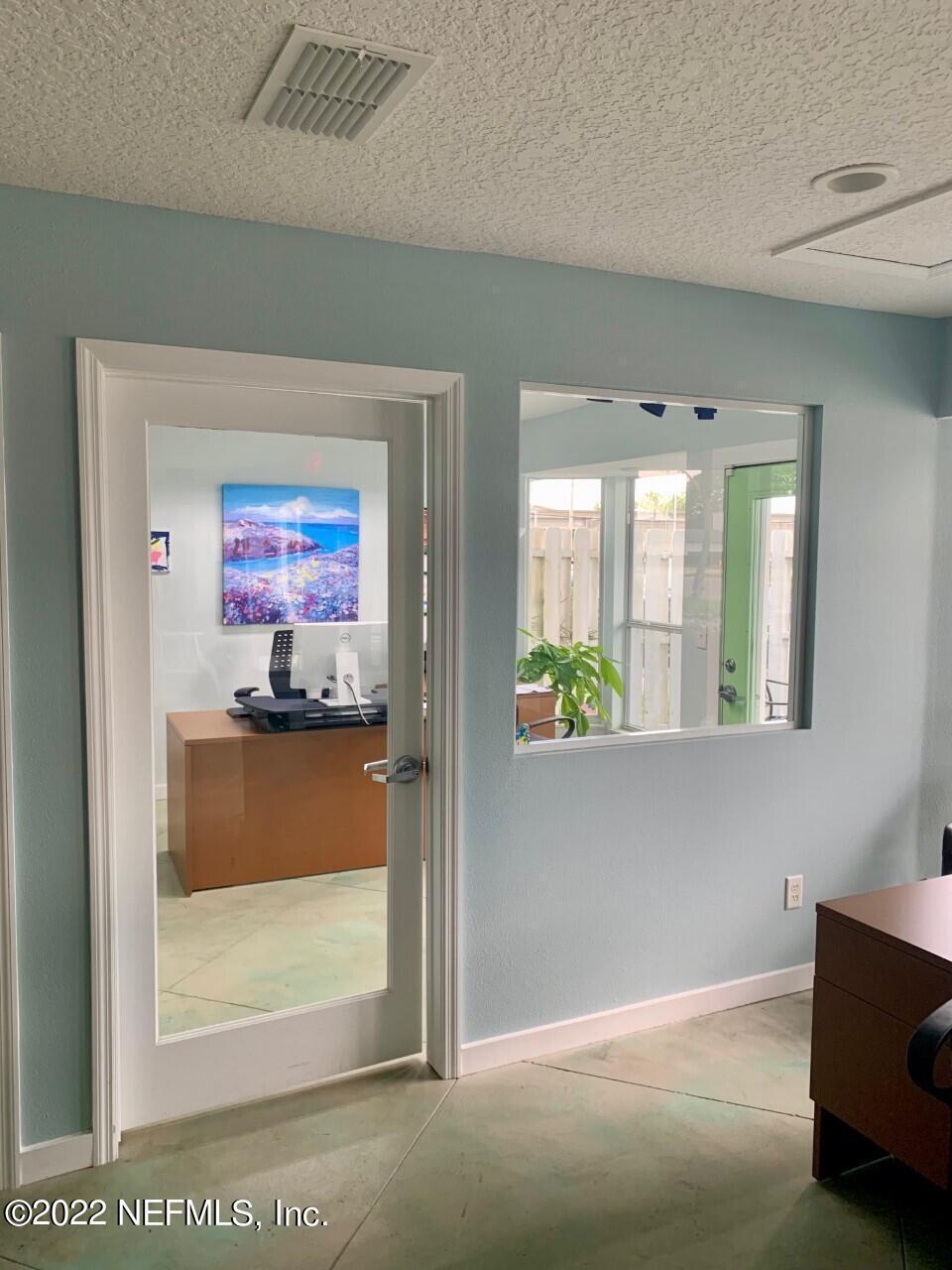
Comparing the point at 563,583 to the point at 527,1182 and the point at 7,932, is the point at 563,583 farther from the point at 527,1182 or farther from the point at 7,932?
the point at 7,932

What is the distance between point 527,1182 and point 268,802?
1227 millimetres

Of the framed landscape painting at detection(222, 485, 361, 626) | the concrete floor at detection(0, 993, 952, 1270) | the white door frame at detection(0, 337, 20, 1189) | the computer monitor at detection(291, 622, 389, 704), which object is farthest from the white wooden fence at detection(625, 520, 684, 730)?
the white door frame at detection(0, 337, 20, 1189)

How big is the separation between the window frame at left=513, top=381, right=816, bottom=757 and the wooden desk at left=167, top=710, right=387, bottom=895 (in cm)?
51

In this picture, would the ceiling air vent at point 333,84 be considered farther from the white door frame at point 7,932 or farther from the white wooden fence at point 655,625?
the white wooden fence at point 655,625

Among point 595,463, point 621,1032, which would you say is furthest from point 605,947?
point 595,463

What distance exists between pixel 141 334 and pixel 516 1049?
7.64 feet

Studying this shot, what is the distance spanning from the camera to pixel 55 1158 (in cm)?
240

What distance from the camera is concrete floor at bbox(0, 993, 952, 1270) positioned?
2176 millimetres

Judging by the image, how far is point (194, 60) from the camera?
5.32ft

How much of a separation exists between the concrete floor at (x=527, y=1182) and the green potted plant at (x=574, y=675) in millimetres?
1098

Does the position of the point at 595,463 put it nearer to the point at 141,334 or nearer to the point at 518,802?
the point at 518,802

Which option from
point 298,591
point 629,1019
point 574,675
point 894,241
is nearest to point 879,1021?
point 629,1019

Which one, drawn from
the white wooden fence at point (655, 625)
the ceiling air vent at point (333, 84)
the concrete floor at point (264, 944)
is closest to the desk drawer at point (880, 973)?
the white wooden fence at point (655, 625)

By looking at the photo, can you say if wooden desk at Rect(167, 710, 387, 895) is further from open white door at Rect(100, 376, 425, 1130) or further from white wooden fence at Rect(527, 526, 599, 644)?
white wooden fence at Rect(527, 526, 599, 644)
